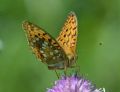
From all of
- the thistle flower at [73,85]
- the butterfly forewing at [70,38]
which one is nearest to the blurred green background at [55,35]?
the thistle flower at [73,85]

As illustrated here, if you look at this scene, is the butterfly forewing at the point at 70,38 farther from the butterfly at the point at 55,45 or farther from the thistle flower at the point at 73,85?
the thistle flower at the point at 73,85

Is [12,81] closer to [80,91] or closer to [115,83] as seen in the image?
[115,83]

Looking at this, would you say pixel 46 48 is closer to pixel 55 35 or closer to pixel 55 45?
pixel 55 45

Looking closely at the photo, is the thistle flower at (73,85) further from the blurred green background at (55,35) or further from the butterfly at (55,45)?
the blurred green background at (55,35)

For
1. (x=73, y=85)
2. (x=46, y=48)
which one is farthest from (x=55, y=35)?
(x=73, y=85)

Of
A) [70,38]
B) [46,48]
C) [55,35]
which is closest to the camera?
[70,38]

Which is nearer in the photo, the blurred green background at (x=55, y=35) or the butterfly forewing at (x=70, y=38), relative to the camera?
the butterfly forewing at (x=70, y=38)

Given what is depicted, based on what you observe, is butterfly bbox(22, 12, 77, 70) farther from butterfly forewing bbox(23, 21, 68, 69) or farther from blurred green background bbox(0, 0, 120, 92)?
blurred green background bbox(0, 0, 120, 92)

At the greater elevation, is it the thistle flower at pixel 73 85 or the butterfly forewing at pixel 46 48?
the butterfly forewing at pixel 46 48
